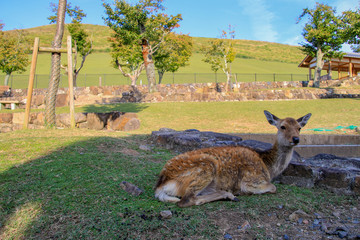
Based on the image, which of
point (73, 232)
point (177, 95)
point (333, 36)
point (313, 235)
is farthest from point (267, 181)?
point (333, 36)

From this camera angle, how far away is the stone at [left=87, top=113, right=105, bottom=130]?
43.9 feet

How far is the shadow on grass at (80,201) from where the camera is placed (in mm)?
3182

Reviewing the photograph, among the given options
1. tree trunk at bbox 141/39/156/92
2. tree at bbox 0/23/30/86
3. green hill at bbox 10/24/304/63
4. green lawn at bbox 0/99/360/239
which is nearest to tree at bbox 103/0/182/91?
tree trunk at bbox 141/39/156/92

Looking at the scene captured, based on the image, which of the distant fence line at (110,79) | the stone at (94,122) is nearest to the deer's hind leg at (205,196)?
the stone at (94,122)

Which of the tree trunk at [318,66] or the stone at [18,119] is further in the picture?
the tree trunk at [318,66]

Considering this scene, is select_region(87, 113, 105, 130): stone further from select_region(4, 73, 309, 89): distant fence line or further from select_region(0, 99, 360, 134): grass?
select_region(4, 73, 309, 89): distant fence line

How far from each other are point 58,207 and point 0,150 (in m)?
3.21

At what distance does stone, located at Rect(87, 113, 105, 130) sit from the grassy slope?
136ft

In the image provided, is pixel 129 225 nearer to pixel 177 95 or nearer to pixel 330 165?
pixel 330 165

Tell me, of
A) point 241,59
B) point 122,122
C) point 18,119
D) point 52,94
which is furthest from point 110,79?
point 241,59

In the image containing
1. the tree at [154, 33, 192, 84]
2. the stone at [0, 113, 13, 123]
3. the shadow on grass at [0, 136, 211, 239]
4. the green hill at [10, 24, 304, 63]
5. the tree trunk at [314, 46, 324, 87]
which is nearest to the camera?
the shadow on grass at [0, 136, 211, 239]

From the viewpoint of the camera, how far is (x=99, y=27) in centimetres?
10544

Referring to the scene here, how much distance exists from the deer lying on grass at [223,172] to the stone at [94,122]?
995cm

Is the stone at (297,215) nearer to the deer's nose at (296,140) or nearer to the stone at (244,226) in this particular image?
the stone at (244,226)
